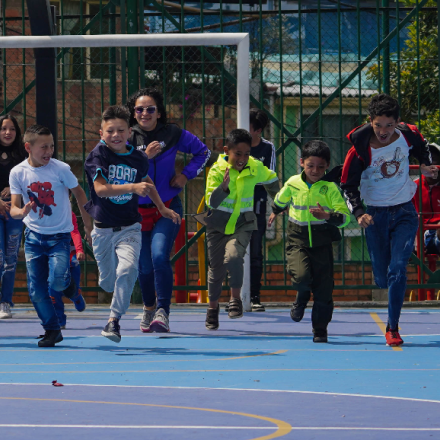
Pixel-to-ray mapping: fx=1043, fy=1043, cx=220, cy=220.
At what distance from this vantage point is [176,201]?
8430mm

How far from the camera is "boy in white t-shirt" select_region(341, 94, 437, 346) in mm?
7598

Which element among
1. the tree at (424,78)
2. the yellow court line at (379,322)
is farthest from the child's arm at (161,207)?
the tree at (424,78)

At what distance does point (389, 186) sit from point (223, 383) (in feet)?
7.73

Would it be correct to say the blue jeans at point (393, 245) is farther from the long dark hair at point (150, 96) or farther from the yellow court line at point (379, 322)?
the long dark hair at point (150, 96)

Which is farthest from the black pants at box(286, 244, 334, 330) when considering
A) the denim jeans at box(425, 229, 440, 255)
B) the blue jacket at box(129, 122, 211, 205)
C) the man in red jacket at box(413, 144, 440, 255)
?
the denim jeans at box(425, 229, 440, 255)

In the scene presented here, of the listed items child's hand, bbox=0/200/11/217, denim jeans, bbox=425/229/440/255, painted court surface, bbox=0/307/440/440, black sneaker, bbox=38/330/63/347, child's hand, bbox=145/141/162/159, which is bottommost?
painted court surface, bbox=0/307/440/440

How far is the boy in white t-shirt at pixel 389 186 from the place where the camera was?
7598 millimetres

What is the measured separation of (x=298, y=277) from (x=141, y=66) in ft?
13.4

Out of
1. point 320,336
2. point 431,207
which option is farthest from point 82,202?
point 431,207

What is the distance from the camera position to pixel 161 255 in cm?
809

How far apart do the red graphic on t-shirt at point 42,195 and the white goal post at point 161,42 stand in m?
2.69

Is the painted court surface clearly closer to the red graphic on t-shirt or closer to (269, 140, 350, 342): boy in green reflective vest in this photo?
(269, 140, 350, 342): boy in green reflective vest

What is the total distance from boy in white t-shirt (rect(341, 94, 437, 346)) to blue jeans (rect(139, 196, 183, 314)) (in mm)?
1444

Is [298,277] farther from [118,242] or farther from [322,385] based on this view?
[322,385]
